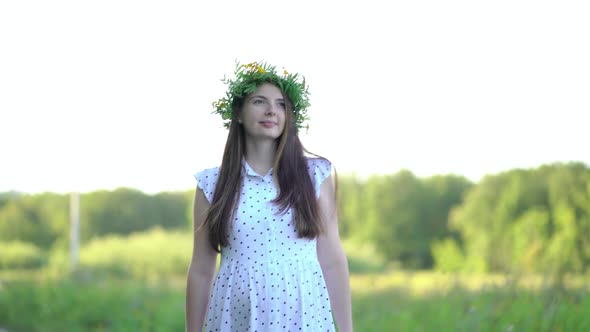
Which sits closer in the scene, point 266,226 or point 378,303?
point 266,226

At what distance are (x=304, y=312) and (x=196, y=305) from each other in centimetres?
45

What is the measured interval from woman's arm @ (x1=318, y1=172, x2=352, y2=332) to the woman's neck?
0.23 m

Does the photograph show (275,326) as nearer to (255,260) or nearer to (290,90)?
(255,260)

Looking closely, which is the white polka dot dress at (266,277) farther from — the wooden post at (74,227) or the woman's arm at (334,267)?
the wooden post at (74,227)

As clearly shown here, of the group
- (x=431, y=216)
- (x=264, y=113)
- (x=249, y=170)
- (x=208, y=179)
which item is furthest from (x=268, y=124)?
(x=431, y=216)

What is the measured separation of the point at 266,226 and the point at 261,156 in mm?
281

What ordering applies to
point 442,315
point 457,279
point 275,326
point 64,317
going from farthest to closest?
1. point 64,317
2. point 457,279
3. point 442,315
4. point 275,326

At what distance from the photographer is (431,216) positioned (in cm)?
1709

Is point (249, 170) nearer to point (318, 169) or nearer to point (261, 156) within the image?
point (261, 156)

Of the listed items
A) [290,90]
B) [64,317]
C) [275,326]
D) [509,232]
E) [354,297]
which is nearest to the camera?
[275,326]

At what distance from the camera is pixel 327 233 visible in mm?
2996

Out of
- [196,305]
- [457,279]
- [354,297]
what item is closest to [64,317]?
[354,297]

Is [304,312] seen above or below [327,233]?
below

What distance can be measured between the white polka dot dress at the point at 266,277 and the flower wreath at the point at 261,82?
0.31 metres
